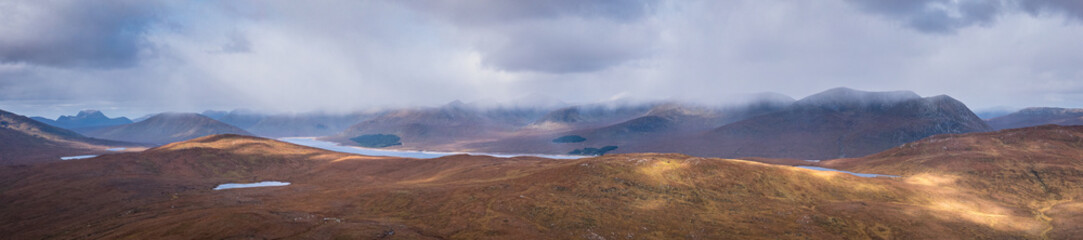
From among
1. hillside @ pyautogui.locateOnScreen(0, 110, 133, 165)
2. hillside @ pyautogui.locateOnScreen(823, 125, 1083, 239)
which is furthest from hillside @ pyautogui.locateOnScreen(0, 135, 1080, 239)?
hillside @ pyautogui.locateOnScreen(0, 110, 133, 165)

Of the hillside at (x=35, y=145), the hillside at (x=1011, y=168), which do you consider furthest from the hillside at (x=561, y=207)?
the hillside at (x=35, y=145)

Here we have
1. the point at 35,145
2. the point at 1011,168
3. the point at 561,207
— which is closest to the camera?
the point at 561,207

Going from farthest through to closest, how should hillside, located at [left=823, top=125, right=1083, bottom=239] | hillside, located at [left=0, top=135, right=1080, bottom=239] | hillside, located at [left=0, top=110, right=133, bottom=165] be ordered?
1. hillside, located at [left=0, top=110, right=133, bottom=165]
2. hillside, located at [left=823, top=125, right=1083, bottom=239]
3. hillside, located at [left=0, top=135, right=1080, bottom=239]

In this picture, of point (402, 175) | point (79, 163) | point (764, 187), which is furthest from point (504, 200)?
point (79, 163)

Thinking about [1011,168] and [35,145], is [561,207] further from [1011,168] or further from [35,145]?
[35,145]

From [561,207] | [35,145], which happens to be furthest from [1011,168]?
[35,145]

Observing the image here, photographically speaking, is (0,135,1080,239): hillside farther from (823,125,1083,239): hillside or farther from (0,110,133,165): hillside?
(0,110,133,165): hillside

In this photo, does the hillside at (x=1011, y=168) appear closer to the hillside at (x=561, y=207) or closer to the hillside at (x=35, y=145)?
the hillside at (x=561, y=207)

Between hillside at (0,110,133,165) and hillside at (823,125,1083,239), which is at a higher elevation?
hillside at (0,110,133,165)

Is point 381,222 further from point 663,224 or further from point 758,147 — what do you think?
point 758,147
